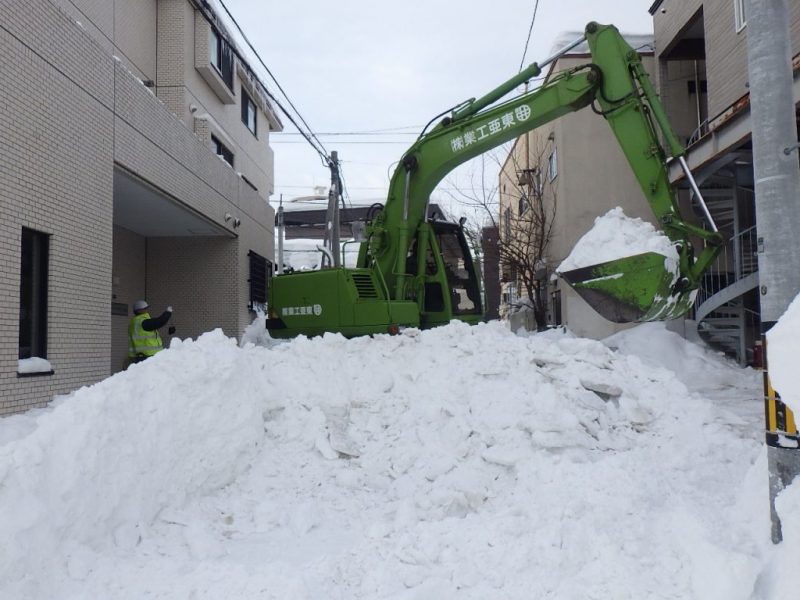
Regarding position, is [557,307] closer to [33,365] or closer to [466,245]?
[466,245]

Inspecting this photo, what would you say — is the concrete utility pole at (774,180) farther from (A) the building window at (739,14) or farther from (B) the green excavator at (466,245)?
(A) the building window at (739,14)

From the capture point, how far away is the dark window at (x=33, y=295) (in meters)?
6.86

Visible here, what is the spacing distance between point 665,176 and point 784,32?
4.07 metres

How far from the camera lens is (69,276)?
7.43 metres

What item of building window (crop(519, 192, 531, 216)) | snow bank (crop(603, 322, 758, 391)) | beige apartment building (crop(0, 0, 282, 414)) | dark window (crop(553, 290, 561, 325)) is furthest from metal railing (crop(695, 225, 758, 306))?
beige apartment building (crop(0, 0, 282, 414))

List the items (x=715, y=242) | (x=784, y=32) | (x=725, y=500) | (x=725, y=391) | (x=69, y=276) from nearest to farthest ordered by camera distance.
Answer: (x=784, y=32) < (x=725, y=500) < (x=715, y=242) < (x=69, y=276) < (x=725, y=391)

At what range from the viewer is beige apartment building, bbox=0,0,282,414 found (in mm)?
6574

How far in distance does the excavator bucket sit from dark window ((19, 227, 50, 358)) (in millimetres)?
6215

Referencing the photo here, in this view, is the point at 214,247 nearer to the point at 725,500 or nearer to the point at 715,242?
the point at 715,242

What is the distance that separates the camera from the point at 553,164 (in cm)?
1838

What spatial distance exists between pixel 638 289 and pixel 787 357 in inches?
149

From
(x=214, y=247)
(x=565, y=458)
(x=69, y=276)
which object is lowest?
(x=565, y=458)

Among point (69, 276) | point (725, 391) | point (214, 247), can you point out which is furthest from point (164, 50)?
point (725, 391)

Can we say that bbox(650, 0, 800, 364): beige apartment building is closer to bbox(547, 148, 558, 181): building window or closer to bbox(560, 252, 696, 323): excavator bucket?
bbox(547, 148, 558, 181): building window
